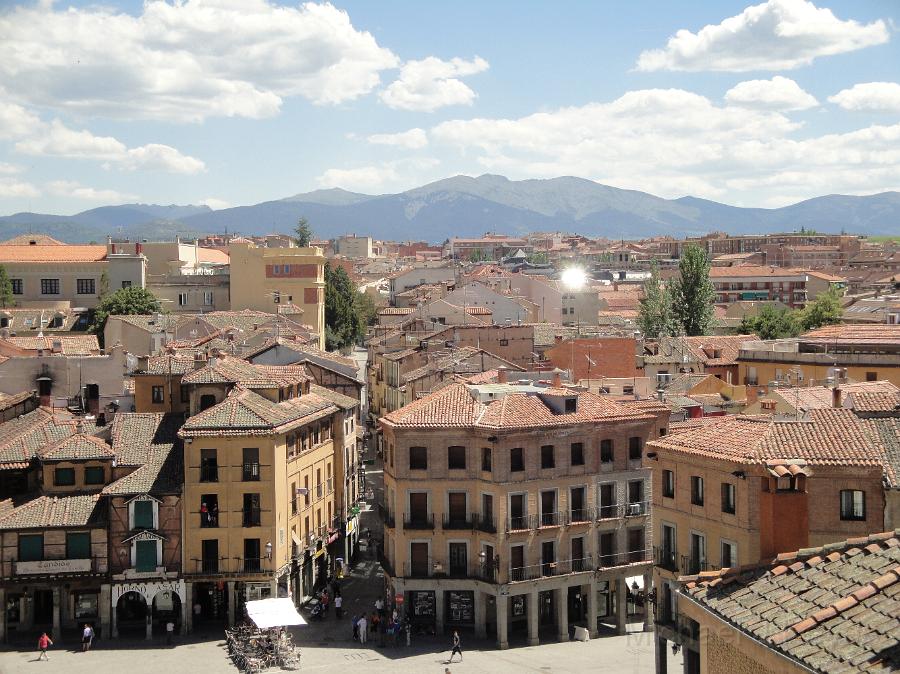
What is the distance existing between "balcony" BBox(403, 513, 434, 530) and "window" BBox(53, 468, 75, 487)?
1439 centimetres

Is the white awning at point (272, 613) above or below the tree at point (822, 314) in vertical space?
below

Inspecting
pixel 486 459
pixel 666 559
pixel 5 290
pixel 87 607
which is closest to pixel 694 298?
pixel 5 290

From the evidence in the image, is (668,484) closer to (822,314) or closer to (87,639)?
(87,639)

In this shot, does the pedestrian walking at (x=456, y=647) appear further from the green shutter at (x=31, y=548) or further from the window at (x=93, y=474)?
the green shutter at (x=31, y=548)

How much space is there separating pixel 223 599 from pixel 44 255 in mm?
85410

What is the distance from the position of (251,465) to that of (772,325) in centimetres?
8597

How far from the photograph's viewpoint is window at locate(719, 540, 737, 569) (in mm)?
39219

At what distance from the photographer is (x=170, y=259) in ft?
460

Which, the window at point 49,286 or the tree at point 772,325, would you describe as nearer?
the tree at point 772,325

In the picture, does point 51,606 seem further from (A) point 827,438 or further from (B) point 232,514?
(A) point 827,438

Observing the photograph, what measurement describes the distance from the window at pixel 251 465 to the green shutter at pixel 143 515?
412 cm

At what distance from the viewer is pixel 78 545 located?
5228cm

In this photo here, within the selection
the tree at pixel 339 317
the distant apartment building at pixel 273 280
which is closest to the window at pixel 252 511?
the distant apartment building at pixel 273 280

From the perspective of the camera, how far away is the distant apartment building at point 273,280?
122 m
